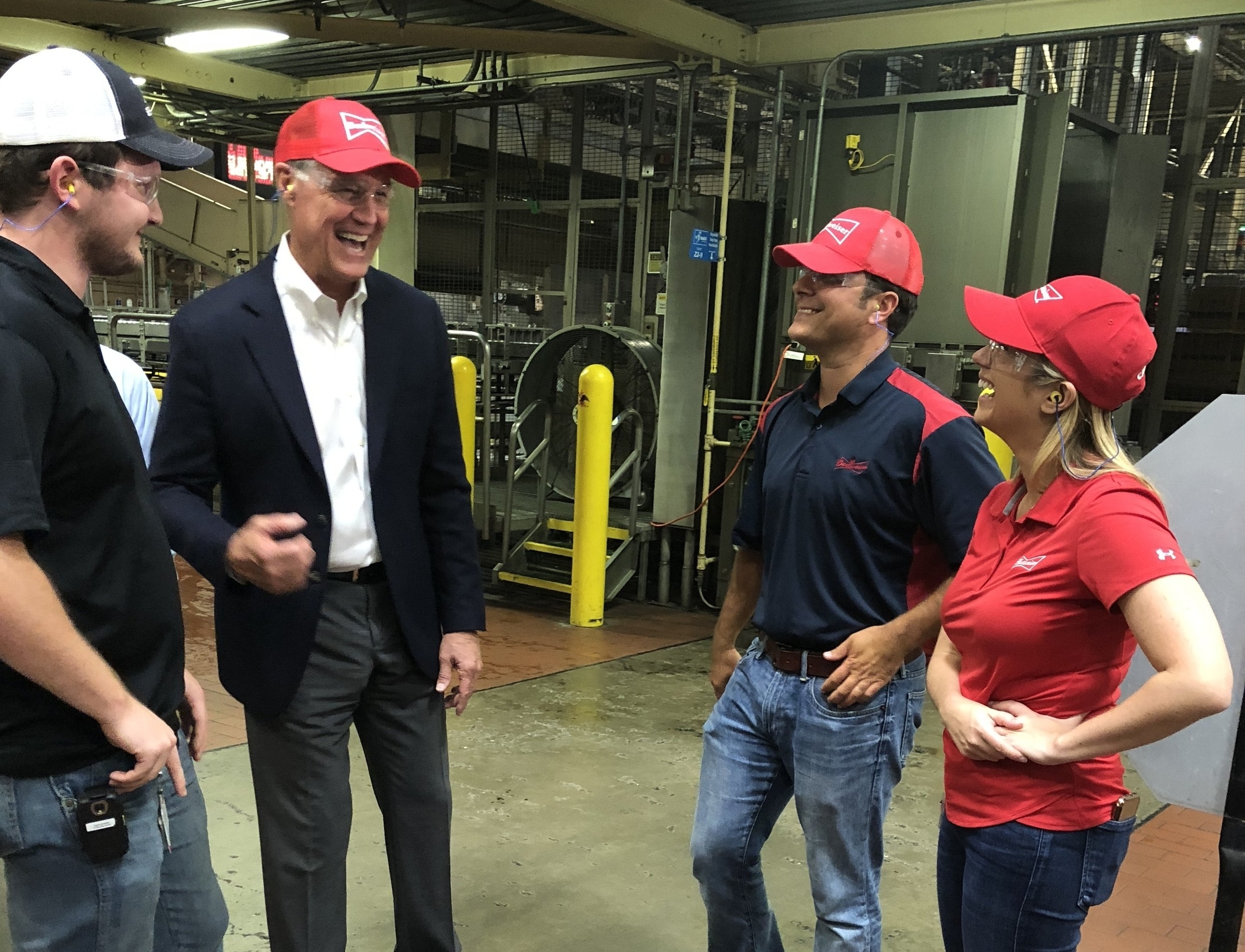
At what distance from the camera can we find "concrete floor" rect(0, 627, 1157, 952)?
2785 millimetres

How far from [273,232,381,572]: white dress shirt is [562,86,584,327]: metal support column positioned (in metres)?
6.33

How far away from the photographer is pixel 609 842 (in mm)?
3293

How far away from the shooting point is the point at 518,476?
21.8ft

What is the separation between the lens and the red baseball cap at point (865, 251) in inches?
76.6

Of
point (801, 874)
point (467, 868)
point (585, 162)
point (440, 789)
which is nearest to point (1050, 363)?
point (440, 789)

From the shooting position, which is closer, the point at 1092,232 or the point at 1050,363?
the point at 1050,363

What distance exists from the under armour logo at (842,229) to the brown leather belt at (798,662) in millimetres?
768

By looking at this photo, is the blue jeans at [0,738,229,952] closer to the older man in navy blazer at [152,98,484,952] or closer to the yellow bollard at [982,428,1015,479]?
the older man in navy blazer at [152,98,484,952]

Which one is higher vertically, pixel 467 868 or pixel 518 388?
pixel 518 388

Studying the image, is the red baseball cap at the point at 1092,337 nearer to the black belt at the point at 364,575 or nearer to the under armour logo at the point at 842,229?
the under armour logo at the point at 842,229

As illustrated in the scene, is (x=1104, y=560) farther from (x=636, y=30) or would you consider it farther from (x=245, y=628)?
(x=636, y=30)

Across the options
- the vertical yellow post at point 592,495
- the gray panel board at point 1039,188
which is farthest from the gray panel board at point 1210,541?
the vertical yellow post at point 592,495

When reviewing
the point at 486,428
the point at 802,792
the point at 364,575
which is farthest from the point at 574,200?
the point at 802,792

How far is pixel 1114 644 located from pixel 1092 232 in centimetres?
517
